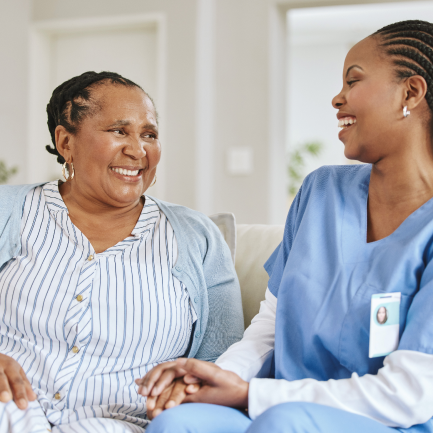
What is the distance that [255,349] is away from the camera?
1086 millimetres

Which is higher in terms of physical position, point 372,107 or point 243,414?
point 372,107

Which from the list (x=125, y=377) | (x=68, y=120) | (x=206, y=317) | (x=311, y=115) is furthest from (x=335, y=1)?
(x=311, y=115)

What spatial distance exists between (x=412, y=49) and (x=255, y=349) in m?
0.67

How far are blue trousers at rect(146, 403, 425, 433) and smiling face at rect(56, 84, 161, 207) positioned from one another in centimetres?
68

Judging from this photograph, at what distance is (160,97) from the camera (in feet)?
11.0

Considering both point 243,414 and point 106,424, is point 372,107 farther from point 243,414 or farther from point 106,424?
point 106,424

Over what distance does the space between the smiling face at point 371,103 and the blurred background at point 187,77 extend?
219 centimetres

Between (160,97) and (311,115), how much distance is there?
11.2 ft

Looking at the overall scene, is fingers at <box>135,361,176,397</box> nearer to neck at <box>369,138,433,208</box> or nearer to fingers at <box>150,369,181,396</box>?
fingers at <box>150,369,181,396</box>

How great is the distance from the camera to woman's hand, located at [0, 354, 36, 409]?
105 centimetres

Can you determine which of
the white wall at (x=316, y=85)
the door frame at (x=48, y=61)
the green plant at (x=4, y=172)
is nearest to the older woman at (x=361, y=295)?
the door frame at (x=48, y=61)

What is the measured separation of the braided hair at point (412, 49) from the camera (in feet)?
3.19

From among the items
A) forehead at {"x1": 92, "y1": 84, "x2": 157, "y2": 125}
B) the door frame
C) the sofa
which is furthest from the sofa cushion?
the door frame

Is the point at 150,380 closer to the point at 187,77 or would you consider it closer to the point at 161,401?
the point at 161,401
